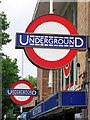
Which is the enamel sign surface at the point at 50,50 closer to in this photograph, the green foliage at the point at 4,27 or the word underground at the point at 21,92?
the word underground at the point at 21,92

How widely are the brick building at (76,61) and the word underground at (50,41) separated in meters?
0.25

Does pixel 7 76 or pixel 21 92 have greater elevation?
pixel 7 76

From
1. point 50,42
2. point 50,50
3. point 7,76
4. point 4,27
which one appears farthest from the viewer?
point 7,76

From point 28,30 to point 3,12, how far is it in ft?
55.8

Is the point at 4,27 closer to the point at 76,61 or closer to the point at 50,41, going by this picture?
the point at 76,61

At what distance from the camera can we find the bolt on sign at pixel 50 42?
6566mm

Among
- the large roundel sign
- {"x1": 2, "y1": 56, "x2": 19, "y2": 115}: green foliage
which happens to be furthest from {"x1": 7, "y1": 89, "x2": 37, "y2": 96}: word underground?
{"x1": 2, "y1": 56, "x2": 19, "y2": 115}: green foliage

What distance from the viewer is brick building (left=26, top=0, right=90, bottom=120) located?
8033mm

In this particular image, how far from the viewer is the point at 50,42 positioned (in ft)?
21.7

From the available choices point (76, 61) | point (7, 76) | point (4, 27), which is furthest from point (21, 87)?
point (7, 76)

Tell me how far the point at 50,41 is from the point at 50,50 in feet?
1.22

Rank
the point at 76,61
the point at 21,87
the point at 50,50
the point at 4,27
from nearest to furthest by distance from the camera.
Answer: the point at 50,50 < the point at 76,61 < the point at 21,87 < the point at 4,27

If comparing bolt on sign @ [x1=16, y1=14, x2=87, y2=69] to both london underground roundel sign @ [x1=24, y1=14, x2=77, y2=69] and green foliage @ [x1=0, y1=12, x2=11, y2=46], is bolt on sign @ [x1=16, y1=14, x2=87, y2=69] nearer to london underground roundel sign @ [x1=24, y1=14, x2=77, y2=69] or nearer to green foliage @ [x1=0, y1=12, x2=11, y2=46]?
london underground roundel sign @ [x1=24, y1=14, x2=77, y2=69]

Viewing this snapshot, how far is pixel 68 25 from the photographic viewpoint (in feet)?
23.4
